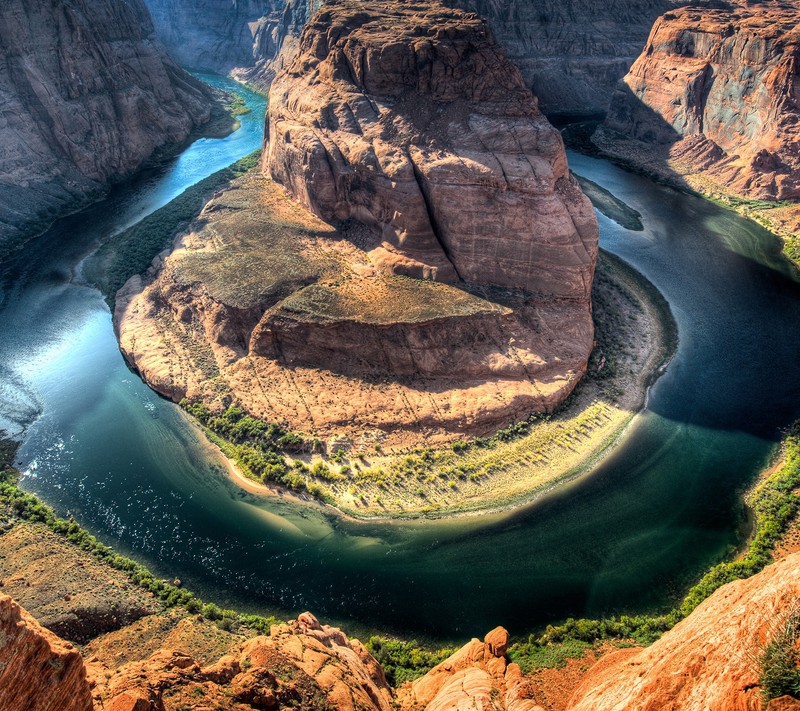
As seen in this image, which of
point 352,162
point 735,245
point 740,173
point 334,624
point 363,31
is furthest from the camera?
point 740,173

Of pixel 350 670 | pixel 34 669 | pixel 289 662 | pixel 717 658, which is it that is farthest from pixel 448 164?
pixel 34 669

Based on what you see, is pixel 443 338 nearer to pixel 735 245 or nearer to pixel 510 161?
pixel 510 161

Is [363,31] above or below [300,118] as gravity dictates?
above

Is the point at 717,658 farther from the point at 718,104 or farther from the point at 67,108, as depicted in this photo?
the point at 67,108

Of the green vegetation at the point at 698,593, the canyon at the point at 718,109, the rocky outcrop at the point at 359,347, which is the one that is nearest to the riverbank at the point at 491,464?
the rocky outcrop at the point at 359,347

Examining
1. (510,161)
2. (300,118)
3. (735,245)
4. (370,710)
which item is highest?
(300,118)

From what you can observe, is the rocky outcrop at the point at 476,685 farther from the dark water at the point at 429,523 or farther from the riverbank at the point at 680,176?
the riverbank at the point at 680,176

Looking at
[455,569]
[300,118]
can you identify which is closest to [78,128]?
[300,118]
